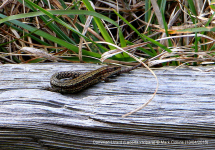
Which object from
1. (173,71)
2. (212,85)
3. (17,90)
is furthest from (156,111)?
(17,90)

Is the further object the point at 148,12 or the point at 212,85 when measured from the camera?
the point at 148,12

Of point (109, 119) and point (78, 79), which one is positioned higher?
point (78, 79)

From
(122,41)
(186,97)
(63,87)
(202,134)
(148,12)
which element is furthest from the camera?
(148,12)

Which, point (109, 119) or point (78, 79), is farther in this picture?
point (78, 79)

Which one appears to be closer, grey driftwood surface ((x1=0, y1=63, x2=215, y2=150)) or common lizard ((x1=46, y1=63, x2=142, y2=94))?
grey driftwood surface ((x1=0, y1=63, x2=215, y2=150))

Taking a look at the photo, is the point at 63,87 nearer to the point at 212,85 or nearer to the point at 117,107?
the point at 117,107

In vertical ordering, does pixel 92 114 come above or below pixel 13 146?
above
